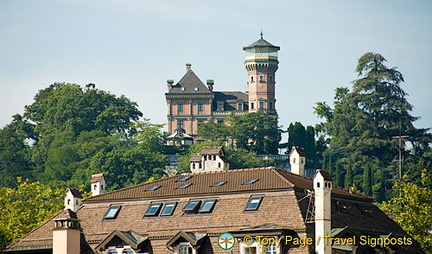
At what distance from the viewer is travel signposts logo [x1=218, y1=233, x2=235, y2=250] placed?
257 feet

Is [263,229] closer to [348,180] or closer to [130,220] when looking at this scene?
[130,220]

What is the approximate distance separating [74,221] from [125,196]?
921 centimetres

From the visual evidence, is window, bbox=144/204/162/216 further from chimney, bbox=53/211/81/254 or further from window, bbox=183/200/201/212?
chimney, bbox=53/211/81/254

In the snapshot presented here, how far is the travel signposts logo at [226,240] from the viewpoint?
257ft

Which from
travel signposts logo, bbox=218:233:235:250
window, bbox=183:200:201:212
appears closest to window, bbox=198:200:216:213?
window, bbox=183:200:201:212

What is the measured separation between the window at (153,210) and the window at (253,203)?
6.27m

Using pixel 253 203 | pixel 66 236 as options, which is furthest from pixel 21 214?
pixel 66 236

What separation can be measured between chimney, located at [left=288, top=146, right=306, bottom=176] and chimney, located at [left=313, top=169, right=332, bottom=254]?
34.1 feet

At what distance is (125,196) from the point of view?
87.3 metres

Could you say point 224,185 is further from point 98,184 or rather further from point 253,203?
point 98,184

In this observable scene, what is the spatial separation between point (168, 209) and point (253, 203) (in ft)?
19.3

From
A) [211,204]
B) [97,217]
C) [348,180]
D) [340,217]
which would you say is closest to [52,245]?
[97,217]

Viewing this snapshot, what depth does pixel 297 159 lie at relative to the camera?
90.9 metres

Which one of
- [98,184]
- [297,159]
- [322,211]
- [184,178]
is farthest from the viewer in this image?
[98,184]
